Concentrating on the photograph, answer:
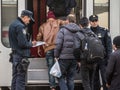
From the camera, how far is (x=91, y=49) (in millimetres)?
8320

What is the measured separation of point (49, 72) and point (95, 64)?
3.38ft

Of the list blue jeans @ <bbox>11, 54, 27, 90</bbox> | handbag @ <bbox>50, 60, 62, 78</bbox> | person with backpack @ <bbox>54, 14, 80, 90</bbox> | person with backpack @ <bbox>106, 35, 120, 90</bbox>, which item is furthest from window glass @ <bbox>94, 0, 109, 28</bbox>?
person with backpack @ <bbox>106, 35, 120, 90</bbox>

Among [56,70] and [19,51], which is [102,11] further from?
[19,51]

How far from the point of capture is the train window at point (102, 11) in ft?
31.7

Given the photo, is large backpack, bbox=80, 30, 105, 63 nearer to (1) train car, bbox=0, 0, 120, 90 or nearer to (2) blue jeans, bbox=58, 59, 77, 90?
(2) blue jeans, bbox=58, 59, 77, 90

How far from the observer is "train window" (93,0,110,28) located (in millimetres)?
9656

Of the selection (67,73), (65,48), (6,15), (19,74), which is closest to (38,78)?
(67,73)

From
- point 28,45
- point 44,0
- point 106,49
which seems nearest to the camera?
point 28,45

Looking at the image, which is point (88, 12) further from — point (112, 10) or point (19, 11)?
point (19, 11)

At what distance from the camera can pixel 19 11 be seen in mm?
9539

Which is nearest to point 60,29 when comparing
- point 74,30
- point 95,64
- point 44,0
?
point 74,30

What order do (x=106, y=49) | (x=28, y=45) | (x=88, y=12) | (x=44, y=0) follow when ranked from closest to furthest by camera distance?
(x=28, y=45), (x=106, y=49), (x=88, y=12), (x=44, y=0)

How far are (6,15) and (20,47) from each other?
1304 millimetres

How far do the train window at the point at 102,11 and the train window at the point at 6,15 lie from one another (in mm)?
1575
